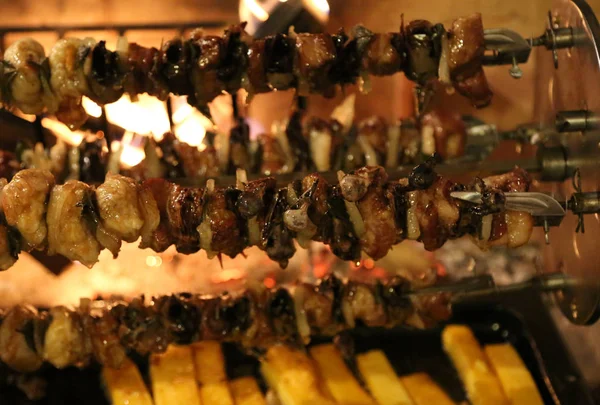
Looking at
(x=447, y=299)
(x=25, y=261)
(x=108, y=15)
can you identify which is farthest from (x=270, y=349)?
(x=108, y=15)

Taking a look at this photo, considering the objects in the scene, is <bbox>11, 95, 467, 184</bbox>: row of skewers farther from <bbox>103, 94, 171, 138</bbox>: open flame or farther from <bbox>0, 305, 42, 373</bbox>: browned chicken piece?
<bbox>103, 94, 171, 138</bbox>: open flame

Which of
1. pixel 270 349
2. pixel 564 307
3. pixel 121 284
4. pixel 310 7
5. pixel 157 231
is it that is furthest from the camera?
pixel 121 284

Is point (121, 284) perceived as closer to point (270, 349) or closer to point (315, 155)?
point (270, 349)

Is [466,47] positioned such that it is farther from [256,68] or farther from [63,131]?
[63,131]

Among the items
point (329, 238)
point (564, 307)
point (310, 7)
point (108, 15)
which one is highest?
point (108, 15)

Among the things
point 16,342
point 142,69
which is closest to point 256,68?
point 142,69

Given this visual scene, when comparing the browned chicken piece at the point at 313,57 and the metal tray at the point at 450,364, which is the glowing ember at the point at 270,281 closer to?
the metal tray at the point at 450,364

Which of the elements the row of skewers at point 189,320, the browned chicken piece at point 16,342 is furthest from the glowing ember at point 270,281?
the browned chicken piece at point 16,342
